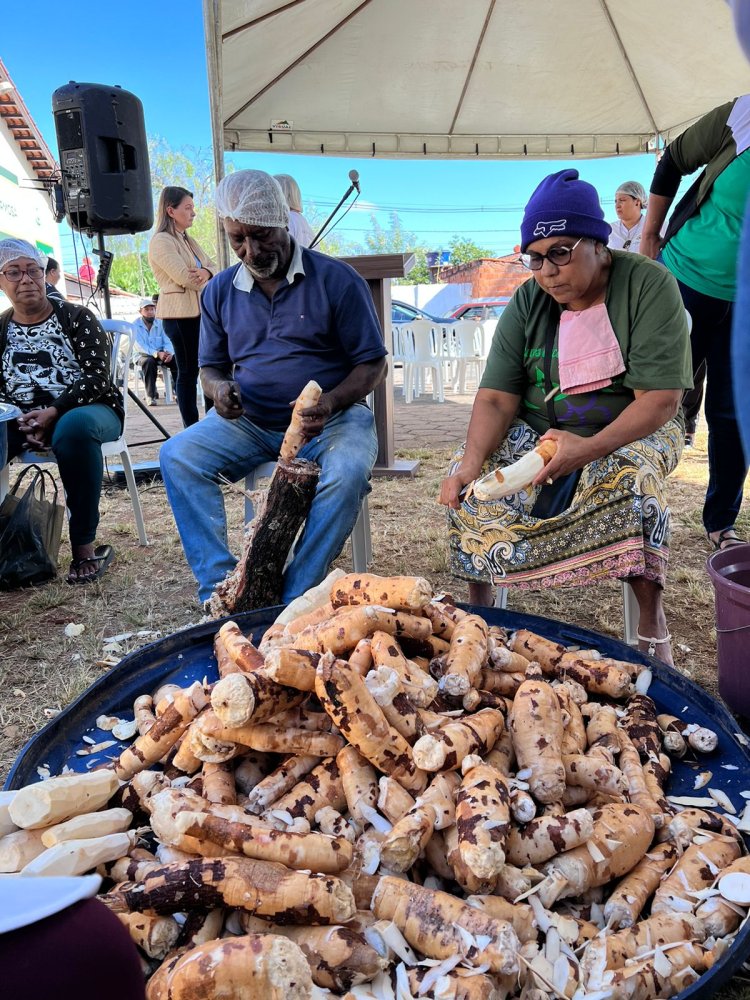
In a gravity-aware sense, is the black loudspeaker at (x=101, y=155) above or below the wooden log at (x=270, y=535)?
above

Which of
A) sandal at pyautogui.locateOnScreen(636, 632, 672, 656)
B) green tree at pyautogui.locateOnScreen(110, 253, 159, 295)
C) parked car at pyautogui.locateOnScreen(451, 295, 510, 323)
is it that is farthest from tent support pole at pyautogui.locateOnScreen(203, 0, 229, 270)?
green tree at pyautogui.locateOnScreen(110, 253, 159, 295)

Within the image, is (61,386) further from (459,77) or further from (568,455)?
(459,77)

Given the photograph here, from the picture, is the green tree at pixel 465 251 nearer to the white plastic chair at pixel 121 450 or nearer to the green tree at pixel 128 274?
the green tree at pixel 128 274

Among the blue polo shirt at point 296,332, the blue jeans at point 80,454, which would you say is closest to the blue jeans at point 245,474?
the blue polo shirt at point 296,332

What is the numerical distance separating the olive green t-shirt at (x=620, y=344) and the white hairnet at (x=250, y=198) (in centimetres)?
105

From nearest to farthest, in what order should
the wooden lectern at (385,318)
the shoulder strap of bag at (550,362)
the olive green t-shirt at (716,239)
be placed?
the shoulder strap of bag at (550,362) → the olive green t-shirt at (716,239) → the wooden lectern at (385,318)

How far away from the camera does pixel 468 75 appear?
6148 millimetres

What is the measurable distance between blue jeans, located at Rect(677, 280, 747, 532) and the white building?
48.8 feet

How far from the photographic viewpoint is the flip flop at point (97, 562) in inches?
137

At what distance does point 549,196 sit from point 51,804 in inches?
78.3

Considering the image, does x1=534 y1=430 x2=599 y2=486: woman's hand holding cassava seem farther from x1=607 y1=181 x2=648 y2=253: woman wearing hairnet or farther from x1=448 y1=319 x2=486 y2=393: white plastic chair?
x1=448 y1=319 x2=486 y2=393: white plastic chair

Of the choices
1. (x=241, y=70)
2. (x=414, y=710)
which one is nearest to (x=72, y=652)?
(x=414, y=710)

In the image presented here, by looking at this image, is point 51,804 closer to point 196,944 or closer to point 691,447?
point 196,944

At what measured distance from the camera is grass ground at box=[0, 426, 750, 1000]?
2.47 m
